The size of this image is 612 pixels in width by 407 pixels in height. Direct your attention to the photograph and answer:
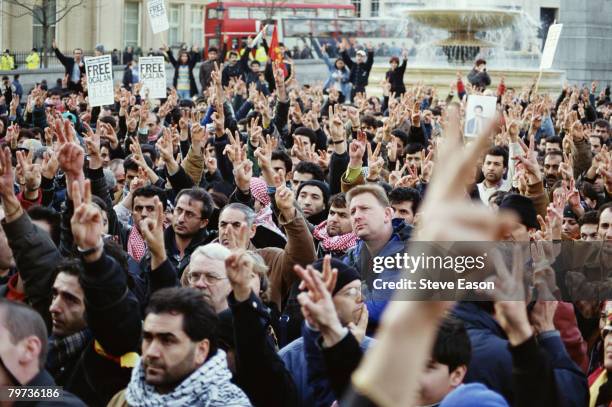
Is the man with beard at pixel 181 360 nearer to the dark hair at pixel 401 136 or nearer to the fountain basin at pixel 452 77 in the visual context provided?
the dark hair at pixel 401 136

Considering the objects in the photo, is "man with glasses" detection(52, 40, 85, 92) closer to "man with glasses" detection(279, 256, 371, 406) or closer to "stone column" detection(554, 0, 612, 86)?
"stone column" detection(554, 0, 612, 86)

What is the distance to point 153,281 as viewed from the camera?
5.58m

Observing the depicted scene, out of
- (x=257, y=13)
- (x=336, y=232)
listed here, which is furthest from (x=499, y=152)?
(x=257, y=13)

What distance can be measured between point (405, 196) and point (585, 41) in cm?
A: 2849

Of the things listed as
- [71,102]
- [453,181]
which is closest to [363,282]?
[453,181]

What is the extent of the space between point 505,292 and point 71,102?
14.6m

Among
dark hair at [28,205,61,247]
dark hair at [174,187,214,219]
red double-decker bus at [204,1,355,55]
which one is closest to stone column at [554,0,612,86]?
red double-decker bus at [204,1,355,55]

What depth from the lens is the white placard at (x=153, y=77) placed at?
1711cm

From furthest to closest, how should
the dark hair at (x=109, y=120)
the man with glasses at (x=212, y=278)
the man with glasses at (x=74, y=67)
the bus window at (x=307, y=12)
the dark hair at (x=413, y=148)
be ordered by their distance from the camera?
the bus window at (x=307, y=12)
the man with glasses at (x=74, y=67)
the dark hair at (x=109, y=120)
the dark hair at (x=413, y=148)
the man with glasses at (x=212, y=278)

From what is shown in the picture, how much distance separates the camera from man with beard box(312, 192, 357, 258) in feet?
25.3

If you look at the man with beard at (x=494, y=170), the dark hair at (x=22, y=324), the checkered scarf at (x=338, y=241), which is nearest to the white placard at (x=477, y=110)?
the man with beard at (x=494, y=170)

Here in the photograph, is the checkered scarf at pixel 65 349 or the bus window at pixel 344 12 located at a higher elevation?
the bus window at pixel 344 12

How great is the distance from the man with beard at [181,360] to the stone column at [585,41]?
105 feet

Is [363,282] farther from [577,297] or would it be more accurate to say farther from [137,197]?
[137,197]
